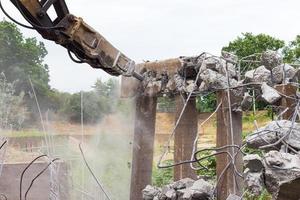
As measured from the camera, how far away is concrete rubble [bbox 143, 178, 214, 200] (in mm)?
3631

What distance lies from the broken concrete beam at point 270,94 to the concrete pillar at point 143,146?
1.53 meters

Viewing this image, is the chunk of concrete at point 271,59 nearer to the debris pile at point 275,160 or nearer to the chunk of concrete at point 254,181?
the debris pile at point 275,160

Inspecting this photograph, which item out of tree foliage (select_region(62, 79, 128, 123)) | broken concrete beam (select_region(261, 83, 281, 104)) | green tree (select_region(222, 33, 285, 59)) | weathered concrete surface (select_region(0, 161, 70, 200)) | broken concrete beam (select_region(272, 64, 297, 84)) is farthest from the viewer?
green tree (select_region(222, 33, 285, 59))

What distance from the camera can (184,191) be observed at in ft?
12.5

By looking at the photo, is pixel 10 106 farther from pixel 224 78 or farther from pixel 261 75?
pixel 261 75

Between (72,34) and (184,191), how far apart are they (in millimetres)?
1417

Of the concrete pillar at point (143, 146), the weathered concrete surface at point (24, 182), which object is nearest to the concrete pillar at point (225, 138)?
the concrete pillar at point (143, 146)

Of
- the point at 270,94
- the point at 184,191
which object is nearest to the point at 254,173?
the point at 270,94

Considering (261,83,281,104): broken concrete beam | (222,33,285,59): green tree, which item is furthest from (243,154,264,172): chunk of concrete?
(222,33,285,59): green tree

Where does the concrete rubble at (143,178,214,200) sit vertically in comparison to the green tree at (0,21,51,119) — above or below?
below

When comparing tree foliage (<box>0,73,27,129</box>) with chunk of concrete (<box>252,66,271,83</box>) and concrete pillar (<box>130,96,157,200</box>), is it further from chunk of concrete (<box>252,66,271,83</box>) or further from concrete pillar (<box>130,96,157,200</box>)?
chunk of concrete (<box>252,66,271,83</box>)

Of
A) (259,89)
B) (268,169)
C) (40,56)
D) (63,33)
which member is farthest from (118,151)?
(40,56)

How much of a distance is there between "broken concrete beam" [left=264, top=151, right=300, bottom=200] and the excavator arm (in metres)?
2.13

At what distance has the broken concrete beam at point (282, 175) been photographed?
6.67 ft
